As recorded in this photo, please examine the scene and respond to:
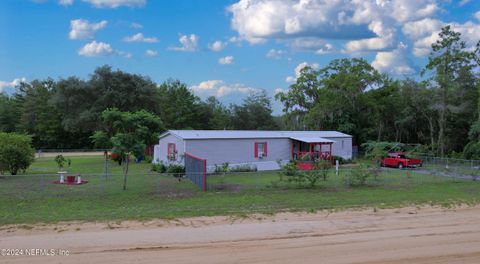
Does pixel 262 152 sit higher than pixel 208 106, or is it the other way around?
pixel 208 106

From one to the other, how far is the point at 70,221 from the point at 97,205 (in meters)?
3.11

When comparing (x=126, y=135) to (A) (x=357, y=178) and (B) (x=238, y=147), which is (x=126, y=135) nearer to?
(A) (x=357, y=178)

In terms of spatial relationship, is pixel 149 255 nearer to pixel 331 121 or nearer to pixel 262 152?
pixel 262 152

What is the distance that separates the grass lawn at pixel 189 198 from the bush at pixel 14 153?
2306 mm

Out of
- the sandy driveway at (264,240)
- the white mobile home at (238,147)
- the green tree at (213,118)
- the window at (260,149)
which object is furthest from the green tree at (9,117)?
the sandy driveway at (264,240)

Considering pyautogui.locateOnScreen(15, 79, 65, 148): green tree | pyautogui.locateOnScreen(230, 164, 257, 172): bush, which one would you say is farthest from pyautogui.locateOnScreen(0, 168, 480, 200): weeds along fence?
pyautogui.locateOnScreen(15, 79, 65, 148): green tree

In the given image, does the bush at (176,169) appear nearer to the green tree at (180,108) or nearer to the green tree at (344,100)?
the green tree at (344,100)

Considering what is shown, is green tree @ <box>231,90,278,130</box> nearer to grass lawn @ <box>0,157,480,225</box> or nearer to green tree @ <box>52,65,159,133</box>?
green tree @ <box>52,65,159,133</box>

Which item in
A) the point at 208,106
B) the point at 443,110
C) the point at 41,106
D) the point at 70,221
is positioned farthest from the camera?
the point at 208,106

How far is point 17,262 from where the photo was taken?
298 inches

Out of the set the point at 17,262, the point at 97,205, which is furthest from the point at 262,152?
the point at 17,262

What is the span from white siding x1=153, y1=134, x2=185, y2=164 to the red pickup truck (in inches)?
691

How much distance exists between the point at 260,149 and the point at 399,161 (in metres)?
11.6

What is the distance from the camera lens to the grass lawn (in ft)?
41.3
